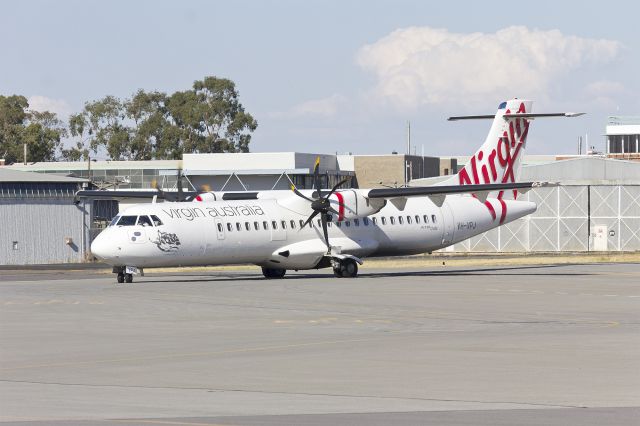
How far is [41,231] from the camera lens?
217 feet

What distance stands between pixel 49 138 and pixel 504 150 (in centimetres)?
10354

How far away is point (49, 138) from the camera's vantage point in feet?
470

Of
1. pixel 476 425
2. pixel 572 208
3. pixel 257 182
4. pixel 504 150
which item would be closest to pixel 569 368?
pixel 476 425

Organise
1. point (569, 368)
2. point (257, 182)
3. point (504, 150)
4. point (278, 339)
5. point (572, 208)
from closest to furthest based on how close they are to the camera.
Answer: point (569, 368)
point (278, 339)
point (504, 150)
point (572, 208)
point (257, 182)

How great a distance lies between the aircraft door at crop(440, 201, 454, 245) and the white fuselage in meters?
0.04

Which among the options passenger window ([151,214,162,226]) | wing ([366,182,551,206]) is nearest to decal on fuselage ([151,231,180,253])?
passenger window ([151,214,162,226])

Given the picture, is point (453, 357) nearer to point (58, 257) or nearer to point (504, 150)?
point (504, 150)

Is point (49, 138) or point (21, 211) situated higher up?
point (49, 138)

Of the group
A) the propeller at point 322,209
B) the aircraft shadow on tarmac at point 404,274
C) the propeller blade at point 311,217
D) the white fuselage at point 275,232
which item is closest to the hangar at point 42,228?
the aircraft shadow on tarmac at point 404,274

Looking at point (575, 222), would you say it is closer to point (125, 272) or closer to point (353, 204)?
point (353, 204)

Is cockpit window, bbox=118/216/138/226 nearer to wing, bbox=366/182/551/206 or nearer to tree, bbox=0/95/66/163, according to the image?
wing, bbox=366/182/551/206

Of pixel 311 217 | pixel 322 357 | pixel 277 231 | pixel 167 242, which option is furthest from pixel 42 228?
pixel 322 357

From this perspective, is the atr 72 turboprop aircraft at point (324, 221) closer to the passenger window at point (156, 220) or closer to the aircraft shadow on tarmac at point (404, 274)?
the passenger window at point (156, 220)

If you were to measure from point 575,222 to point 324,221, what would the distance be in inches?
1457
